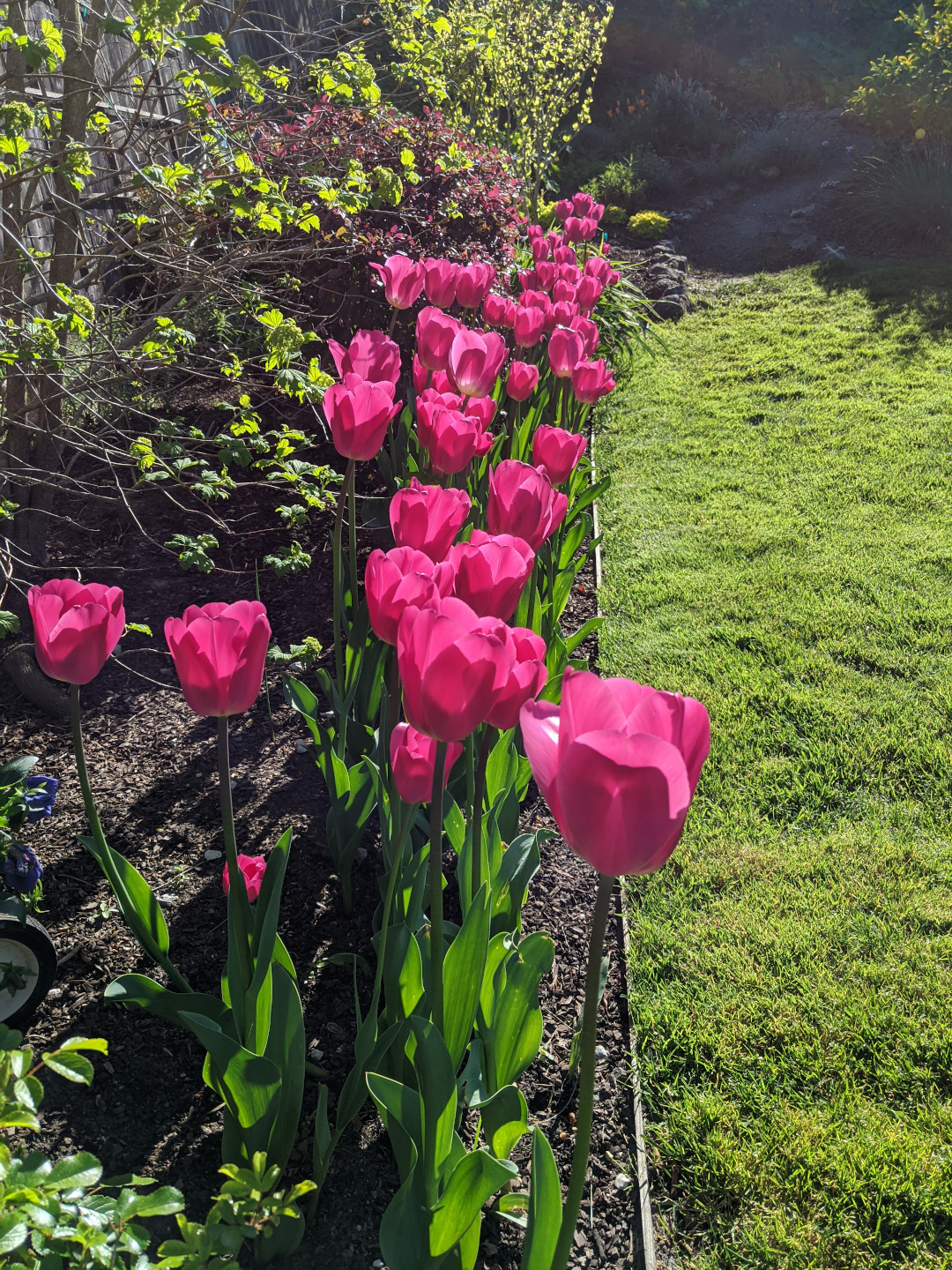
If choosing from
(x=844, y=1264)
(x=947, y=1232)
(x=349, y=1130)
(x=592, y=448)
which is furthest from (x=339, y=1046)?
(x=592, y=448)

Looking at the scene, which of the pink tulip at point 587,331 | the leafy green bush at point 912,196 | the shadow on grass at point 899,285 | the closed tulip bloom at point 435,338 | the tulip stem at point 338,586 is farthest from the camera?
the leafy green bush at point 912,196

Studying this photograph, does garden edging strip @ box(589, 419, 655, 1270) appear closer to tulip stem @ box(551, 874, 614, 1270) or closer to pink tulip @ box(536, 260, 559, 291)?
tulip stem @ box(551, 874, 614, 1270)

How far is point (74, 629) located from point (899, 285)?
836 cm

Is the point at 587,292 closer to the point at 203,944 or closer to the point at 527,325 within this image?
the point at 527,325

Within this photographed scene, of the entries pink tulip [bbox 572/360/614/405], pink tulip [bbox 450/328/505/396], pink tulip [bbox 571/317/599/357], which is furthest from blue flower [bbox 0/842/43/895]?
pink tulip [bbox 571/317/599/357]

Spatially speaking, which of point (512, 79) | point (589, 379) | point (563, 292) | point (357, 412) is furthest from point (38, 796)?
point (512, 79)

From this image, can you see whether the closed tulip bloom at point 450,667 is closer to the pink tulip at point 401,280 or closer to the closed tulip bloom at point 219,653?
the closed tulip bloom at point 219,653

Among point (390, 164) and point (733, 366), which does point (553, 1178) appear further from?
point (733, 366)

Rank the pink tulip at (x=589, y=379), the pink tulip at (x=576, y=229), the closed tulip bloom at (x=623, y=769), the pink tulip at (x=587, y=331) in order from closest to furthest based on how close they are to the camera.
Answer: the closed tulip bloom at (x=623, y=769), the pink tulip at (x=589, y=379), the pink tulip at (x=587, y=331), the pink tulip at (x=576, y=229)

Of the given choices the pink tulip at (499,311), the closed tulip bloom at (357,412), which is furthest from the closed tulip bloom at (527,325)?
the closed tulip bloom at (357,412)

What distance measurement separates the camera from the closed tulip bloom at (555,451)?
2.39 m

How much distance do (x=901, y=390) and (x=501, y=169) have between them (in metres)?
3.11

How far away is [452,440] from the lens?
2006 millimetres

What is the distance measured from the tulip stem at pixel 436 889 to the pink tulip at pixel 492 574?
270mm
